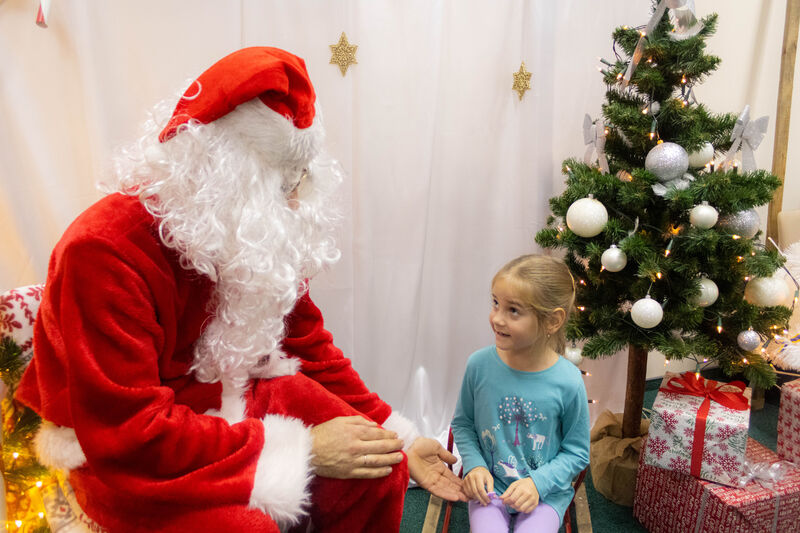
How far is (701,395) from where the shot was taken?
1932 millimetres

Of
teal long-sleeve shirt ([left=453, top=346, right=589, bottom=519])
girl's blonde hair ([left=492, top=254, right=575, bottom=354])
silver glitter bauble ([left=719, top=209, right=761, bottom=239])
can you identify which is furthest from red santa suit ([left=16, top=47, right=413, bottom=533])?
silver glitter bauble ([left=719, top=209, right=761, bottom=239])

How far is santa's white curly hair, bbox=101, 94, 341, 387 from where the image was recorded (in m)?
1.15

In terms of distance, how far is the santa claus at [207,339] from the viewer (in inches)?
41.3

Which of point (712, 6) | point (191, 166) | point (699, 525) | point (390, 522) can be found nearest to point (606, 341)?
point (699, 525)

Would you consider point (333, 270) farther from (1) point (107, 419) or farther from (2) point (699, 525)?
(2) point (699, 525)

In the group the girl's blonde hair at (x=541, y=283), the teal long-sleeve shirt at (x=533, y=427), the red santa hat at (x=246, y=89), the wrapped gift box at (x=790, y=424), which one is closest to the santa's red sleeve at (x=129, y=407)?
the red santa hat at (x=246, y=89)

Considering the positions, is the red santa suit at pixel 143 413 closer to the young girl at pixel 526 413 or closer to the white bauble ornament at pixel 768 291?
the young girl at pixel 526 413

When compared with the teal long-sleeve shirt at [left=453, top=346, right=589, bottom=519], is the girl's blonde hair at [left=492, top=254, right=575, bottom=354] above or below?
above

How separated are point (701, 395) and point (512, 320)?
891 mm

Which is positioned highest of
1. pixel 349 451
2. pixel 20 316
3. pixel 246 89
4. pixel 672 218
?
pixel 246 89

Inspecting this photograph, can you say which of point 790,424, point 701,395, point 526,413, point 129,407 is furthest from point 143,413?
point 790,424

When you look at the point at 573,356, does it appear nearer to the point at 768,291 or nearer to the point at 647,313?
the point at 647,313

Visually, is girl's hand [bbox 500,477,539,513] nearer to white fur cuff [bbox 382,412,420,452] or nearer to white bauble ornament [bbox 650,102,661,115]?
white fur cuff [bbox 382,412,420,452]

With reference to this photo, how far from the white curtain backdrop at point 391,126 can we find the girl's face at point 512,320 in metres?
0.81
